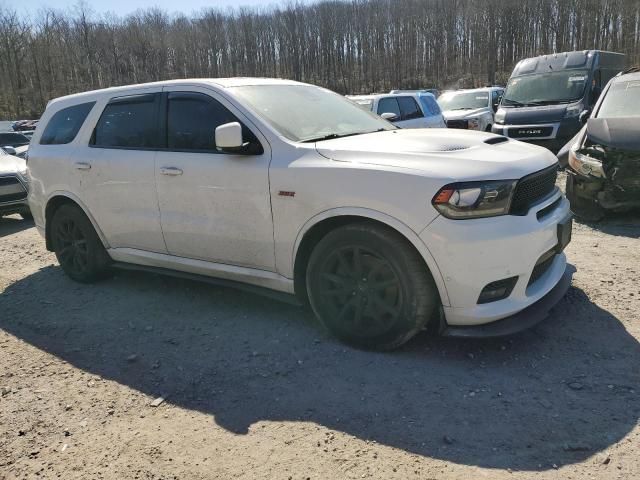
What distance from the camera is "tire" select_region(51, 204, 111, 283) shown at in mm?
4938

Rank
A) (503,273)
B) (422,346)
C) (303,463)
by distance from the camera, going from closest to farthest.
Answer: (303,463), (503,273), (422,346)

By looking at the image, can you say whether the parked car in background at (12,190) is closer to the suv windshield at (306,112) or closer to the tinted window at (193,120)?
the tinted window at (193,120)

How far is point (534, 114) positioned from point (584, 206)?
5.02 meters

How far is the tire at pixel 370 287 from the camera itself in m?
3.11

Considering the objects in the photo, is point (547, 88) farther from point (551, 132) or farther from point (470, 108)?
point (470, 108)

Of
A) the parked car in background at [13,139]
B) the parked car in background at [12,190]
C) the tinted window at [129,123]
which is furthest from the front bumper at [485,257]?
the parked car in background at [13,139]

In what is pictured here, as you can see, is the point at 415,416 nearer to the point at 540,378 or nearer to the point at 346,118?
the point at 540,378

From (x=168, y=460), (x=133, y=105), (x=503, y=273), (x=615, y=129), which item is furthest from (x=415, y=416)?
(x=615, y=129)

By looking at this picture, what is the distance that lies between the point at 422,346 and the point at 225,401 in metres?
1.31

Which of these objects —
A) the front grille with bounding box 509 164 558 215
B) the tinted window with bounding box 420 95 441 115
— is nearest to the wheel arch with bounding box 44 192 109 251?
the front grille with bounding box 509 164 558 215

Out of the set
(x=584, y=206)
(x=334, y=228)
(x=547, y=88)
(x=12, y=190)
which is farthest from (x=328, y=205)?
(x=547, y=88)

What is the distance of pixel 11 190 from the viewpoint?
8664 mm

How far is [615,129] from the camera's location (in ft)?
20.4

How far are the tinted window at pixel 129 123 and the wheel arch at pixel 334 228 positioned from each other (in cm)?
165
